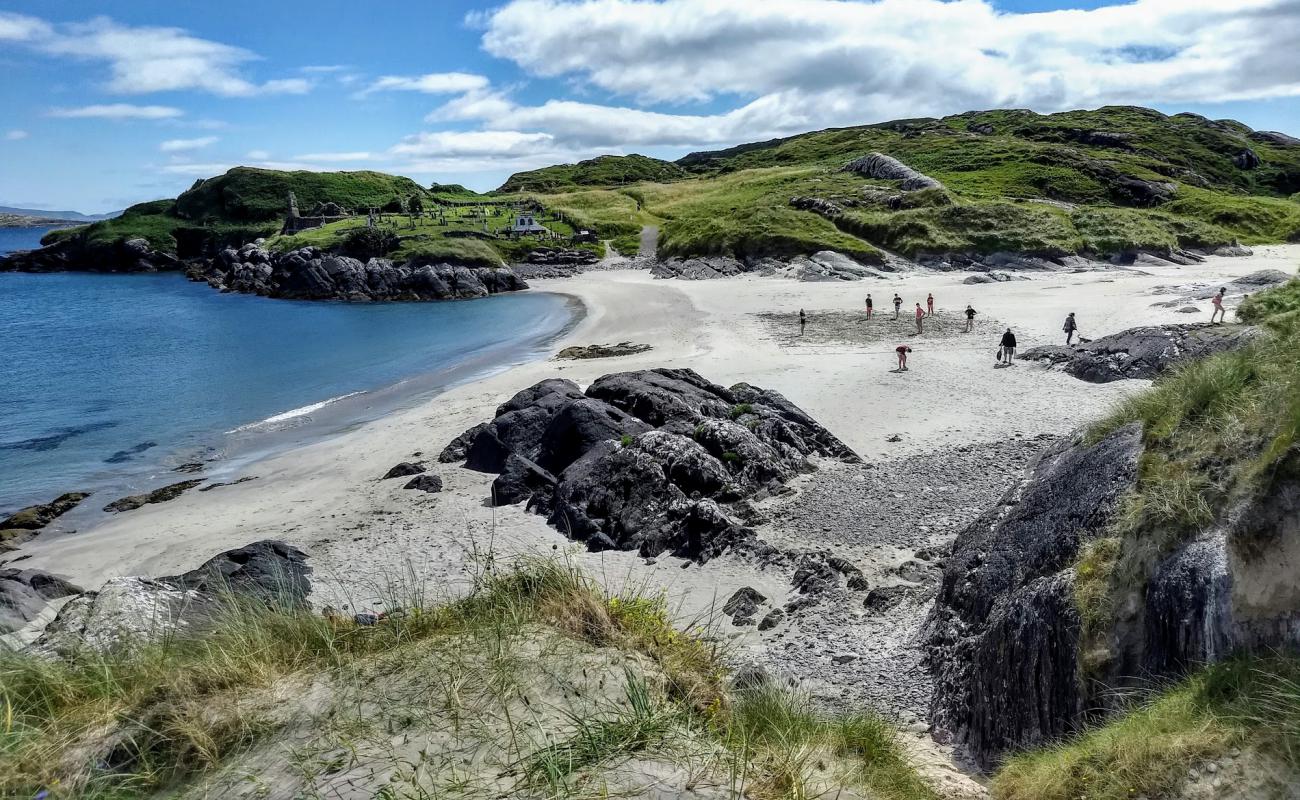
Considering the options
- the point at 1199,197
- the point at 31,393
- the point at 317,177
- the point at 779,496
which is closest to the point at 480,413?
the point at 779,496

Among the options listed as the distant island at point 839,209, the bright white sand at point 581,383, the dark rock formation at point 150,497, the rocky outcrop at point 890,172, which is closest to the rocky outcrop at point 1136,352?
the bright white sand at point 581,383

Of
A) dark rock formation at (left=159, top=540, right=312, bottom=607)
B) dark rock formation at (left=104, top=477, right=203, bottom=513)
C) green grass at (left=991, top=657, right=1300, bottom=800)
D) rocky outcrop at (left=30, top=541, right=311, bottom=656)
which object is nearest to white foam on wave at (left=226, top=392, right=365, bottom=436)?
dark rock formation at (left=104, top=477, right=203, bottom=513)

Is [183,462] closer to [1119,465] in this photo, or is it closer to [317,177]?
[1119,465]

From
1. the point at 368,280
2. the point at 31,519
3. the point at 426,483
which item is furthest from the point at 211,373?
the point at 368,280

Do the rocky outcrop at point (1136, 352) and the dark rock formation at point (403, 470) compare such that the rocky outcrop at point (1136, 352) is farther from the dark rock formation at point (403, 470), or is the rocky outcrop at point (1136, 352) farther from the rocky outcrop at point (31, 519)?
the rocky outcrop at point (31, 519)

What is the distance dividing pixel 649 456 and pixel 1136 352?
792 inches

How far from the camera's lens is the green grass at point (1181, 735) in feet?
16.6

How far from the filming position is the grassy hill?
6981 centimetres

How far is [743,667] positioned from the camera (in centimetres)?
980

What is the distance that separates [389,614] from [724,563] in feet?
29.8

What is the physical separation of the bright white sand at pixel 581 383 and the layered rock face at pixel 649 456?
0.72 meters

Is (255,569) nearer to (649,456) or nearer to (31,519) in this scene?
(649,456)

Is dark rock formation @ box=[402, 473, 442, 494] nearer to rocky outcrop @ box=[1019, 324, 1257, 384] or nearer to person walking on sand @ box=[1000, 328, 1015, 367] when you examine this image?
rocky outcrop @ box=[1019, 324, 1257, 384]

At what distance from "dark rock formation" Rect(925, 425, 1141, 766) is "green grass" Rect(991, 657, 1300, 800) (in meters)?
1.16
